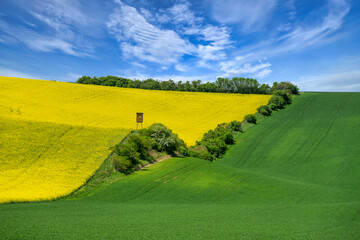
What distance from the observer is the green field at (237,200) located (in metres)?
7.52

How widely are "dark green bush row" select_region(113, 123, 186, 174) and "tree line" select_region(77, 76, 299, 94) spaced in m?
62.1

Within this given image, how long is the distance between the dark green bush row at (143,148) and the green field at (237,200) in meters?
1.59

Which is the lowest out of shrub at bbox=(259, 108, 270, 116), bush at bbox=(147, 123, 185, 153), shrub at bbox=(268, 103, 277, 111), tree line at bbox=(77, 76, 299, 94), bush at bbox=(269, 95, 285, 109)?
bush at bbox=(147, 123, 185, 153)

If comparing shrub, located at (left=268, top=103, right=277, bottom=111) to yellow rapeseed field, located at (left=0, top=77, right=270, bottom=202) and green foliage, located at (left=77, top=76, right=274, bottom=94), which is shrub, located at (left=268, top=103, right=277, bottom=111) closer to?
yellow rapeseed field, located at (left=0, top=77, right=270, bottom=202)

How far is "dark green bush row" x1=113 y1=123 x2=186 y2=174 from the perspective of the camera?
2011 centimetres

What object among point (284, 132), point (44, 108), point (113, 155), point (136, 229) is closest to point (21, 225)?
point (136, 229)

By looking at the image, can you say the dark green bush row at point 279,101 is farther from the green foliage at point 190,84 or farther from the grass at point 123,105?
the green foliage at point 190,84

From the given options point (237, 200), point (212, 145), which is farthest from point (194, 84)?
point (237, 200)

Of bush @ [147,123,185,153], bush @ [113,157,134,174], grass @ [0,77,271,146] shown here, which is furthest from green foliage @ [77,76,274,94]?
bush @ [113,157,134,174]

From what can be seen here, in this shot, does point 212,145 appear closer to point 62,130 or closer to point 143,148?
point 143,148

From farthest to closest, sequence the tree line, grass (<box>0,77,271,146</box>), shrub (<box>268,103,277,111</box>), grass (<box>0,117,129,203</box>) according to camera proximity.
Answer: the tree line
shrub (<box>268,103,277,111</box>)
grass (<box>0,77,271,146</box>)
grass (<box>0,117,129,203</box>)

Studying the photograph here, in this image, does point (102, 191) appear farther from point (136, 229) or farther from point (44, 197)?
point (136, 229)

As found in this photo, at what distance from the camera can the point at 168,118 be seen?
154 ft

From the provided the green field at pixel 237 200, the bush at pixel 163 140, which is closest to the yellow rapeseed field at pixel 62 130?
the green field at pixel 237 200
